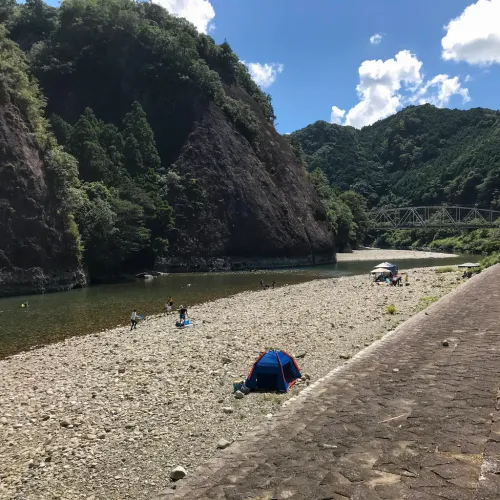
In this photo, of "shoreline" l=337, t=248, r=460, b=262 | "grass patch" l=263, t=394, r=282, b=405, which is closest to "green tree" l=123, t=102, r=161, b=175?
"shoreline" l=337, t=248, r=460, b=262

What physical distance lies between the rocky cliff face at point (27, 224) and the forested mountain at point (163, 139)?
9.00 metres

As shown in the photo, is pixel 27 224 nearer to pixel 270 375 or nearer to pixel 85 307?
pixel 85 307

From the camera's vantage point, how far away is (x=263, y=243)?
83.9 m

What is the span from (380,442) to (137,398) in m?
9.20

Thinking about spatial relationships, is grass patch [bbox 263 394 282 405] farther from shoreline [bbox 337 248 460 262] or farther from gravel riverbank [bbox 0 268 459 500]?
shoreline [bbox 337 248 460 262]

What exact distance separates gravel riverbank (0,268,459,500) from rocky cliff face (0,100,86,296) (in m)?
25.7

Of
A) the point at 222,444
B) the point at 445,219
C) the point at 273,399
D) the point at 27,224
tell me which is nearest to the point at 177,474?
the point at 222,444

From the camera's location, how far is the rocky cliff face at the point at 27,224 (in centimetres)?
4478

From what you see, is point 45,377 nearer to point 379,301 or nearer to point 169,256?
point 379,301

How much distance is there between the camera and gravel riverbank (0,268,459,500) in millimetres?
8906

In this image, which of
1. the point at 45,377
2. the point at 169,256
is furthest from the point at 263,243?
the point at 45,377

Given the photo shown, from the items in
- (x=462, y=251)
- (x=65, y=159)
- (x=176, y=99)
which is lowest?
(x=462, y=251)

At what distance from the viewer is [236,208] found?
275 ft

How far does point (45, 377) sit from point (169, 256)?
193 feet
